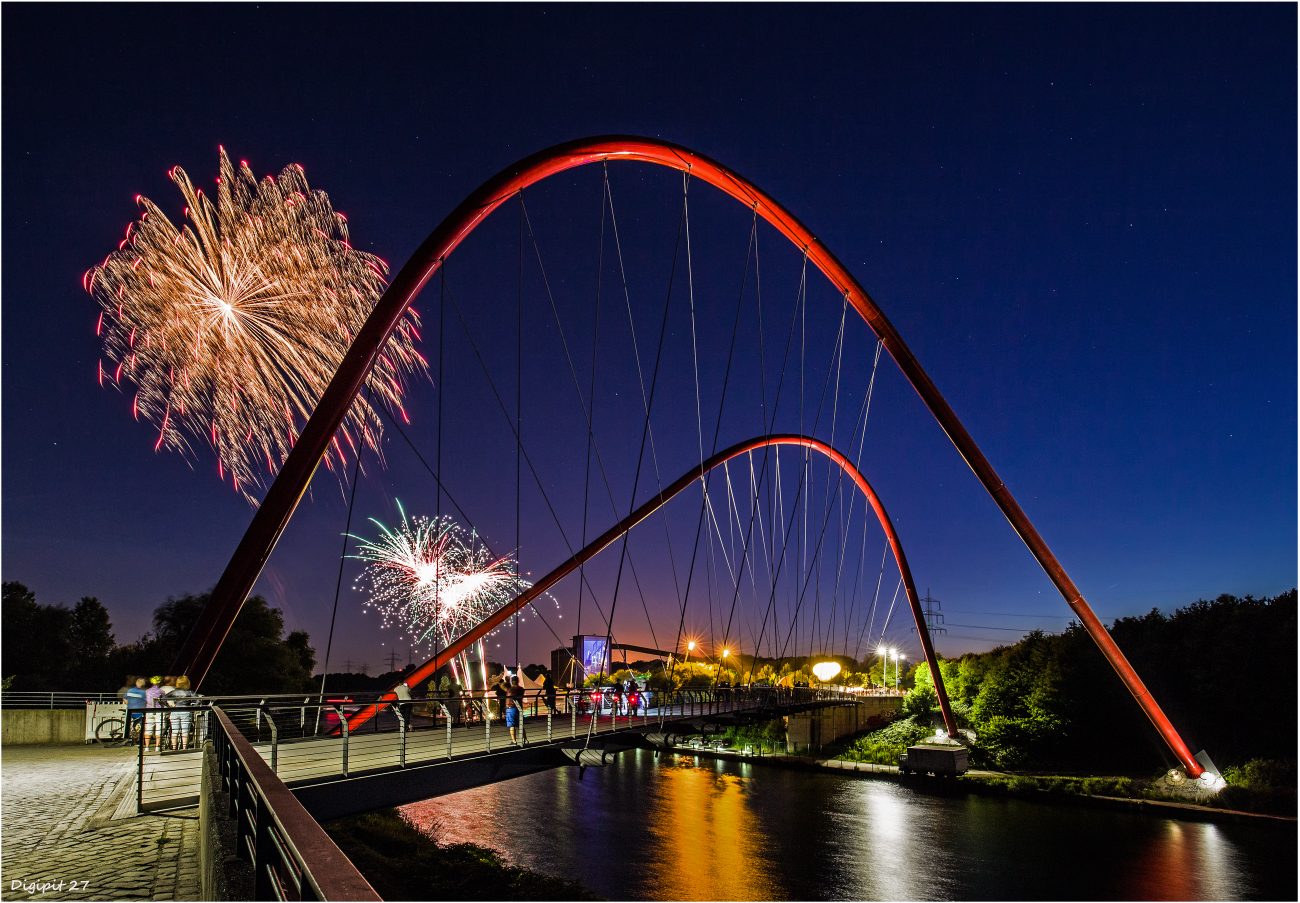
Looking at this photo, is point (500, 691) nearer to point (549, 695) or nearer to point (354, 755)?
point (549, 695)

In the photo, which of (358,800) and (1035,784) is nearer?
(358,800)

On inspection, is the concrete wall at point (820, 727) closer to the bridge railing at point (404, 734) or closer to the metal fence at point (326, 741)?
the bridge railing at point (404, 734)

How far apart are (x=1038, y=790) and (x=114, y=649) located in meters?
51.1

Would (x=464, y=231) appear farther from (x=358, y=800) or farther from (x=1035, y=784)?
(x=1035, y=784)

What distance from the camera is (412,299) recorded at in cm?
1557

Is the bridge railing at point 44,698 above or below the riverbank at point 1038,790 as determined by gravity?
above

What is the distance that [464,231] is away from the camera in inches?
627

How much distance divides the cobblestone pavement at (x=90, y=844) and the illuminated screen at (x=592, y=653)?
34298mm

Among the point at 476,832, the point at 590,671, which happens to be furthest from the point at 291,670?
the point at 476,832

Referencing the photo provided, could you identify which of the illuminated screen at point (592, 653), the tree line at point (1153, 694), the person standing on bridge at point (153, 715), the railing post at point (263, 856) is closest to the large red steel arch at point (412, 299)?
the person standing on bridge at point (153, 715)

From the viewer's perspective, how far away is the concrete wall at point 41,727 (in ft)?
59.4

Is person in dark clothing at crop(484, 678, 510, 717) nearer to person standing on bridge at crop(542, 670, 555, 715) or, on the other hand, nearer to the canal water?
person standing on bridge at crop(542, 670, 555, 715)

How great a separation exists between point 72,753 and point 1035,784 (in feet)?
102

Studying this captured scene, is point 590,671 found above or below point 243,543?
below
